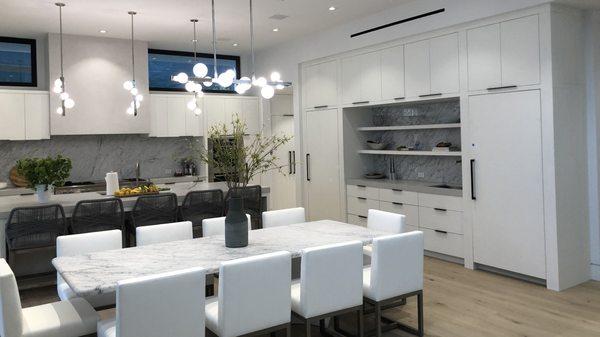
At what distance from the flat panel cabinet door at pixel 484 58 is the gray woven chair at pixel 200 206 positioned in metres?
3.12

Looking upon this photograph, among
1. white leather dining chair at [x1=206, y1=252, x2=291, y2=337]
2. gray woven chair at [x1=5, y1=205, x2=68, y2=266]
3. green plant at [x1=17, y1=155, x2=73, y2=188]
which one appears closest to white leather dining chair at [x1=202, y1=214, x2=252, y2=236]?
white leather dining chair at [x1=206, y1=252, x2=291, y2=337]

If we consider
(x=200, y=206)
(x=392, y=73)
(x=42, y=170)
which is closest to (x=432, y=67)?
(x=392, y=73)

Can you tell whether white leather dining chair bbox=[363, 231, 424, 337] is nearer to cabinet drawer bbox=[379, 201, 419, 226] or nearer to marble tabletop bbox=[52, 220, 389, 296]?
marble tabletop bbox=[52, 220, 389, 296]

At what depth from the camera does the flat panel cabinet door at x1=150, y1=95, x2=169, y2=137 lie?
27.6ft

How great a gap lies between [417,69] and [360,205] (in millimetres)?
2125

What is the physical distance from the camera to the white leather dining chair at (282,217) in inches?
188

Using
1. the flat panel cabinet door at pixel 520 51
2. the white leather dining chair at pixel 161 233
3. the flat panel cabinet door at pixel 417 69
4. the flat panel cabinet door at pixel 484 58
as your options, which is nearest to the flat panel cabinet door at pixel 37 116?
the white leather dining chair at pixel 161 233

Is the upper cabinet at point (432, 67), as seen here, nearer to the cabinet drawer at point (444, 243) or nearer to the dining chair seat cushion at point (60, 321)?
the cabinet drawer at point (444, 243)

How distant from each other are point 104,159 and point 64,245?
487 cm

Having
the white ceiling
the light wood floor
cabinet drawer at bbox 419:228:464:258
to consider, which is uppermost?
the white ceiling

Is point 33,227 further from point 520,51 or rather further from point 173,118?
point 520,51

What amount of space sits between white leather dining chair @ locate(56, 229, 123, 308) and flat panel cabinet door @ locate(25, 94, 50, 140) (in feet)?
14.1

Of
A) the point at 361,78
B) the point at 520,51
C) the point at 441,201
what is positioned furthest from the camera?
the point at 361,78

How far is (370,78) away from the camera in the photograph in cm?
688
